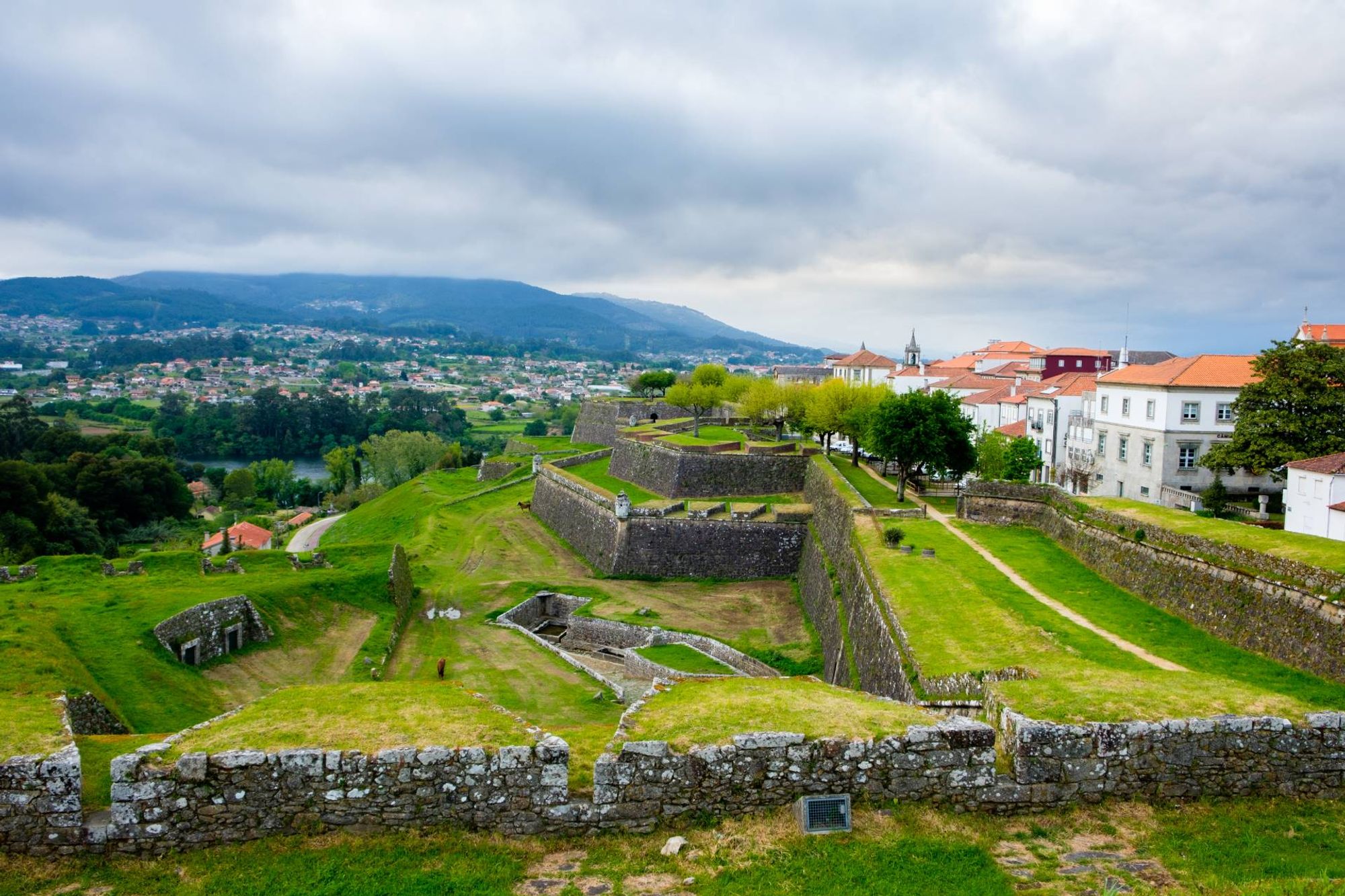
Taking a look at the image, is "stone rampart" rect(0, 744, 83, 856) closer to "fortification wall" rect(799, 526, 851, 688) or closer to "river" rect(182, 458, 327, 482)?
"fortification wall" rect(799, 526, 851, 688)

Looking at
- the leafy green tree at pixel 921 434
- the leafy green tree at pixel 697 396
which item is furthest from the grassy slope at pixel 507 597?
the leafy green tree at pixel 697 396

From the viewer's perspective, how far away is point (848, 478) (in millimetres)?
43500

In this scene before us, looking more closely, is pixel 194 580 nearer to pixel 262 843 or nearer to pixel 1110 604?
pixel 262 843

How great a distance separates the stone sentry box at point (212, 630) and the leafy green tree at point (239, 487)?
68.4 metres

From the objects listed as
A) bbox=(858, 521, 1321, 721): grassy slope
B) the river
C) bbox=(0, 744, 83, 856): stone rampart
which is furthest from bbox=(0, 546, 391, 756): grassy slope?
the river

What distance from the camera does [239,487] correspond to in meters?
86.4

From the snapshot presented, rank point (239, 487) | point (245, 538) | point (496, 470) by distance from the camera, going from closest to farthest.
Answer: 1. point (245, 538)
2. point (496, 470)
3. point (239, 487)

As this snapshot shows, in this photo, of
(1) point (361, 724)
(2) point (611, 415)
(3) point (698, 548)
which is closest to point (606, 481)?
(3) point (698, 548)

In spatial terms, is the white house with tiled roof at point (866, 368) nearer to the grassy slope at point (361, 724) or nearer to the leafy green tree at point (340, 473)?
the leafy green tree at point (340, 473)

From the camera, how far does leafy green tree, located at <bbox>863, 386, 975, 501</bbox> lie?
36875 mm

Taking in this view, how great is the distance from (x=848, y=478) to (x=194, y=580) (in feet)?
99.2

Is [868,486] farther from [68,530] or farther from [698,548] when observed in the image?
[68,530]

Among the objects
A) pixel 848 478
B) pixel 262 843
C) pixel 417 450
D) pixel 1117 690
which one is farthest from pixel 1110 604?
pixel 417 450

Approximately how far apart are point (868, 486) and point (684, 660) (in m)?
16.7
